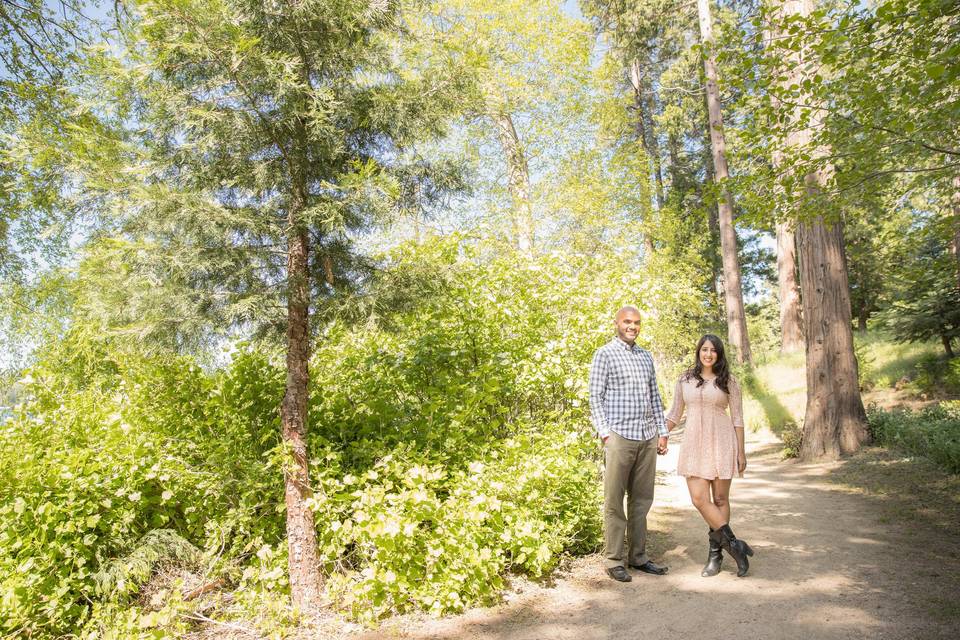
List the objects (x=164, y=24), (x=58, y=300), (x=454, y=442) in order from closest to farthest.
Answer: (x=164, y=24) < (x=454, y=442) < (x=58, y=300)

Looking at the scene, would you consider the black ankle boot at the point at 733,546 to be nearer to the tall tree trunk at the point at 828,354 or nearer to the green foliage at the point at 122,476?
the green foliage at the point at 122,476

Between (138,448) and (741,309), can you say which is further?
(741,309)

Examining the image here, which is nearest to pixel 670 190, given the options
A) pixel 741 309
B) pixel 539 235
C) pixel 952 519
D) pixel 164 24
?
pixel 741 309

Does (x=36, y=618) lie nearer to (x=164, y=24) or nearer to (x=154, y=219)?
(x=154, y=219)

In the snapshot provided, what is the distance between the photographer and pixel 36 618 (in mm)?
4230

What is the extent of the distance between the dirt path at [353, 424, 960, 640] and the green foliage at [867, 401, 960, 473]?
5.04 ft

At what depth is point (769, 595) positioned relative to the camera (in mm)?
3887

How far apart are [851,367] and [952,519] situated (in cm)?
377

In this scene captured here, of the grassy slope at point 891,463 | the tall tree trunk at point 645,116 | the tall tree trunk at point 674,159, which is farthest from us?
the tall tree trunk at point 674,159

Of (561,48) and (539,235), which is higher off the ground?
(561,48)

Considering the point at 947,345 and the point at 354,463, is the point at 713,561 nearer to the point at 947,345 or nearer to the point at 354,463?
the point at 354,463

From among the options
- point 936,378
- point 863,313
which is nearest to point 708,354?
point 936,378

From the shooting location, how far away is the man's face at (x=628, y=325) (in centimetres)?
462

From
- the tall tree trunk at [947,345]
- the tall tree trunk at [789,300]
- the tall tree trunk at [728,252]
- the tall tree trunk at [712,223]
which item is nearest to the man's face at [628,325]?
the tall tree trunk at [947,345]
